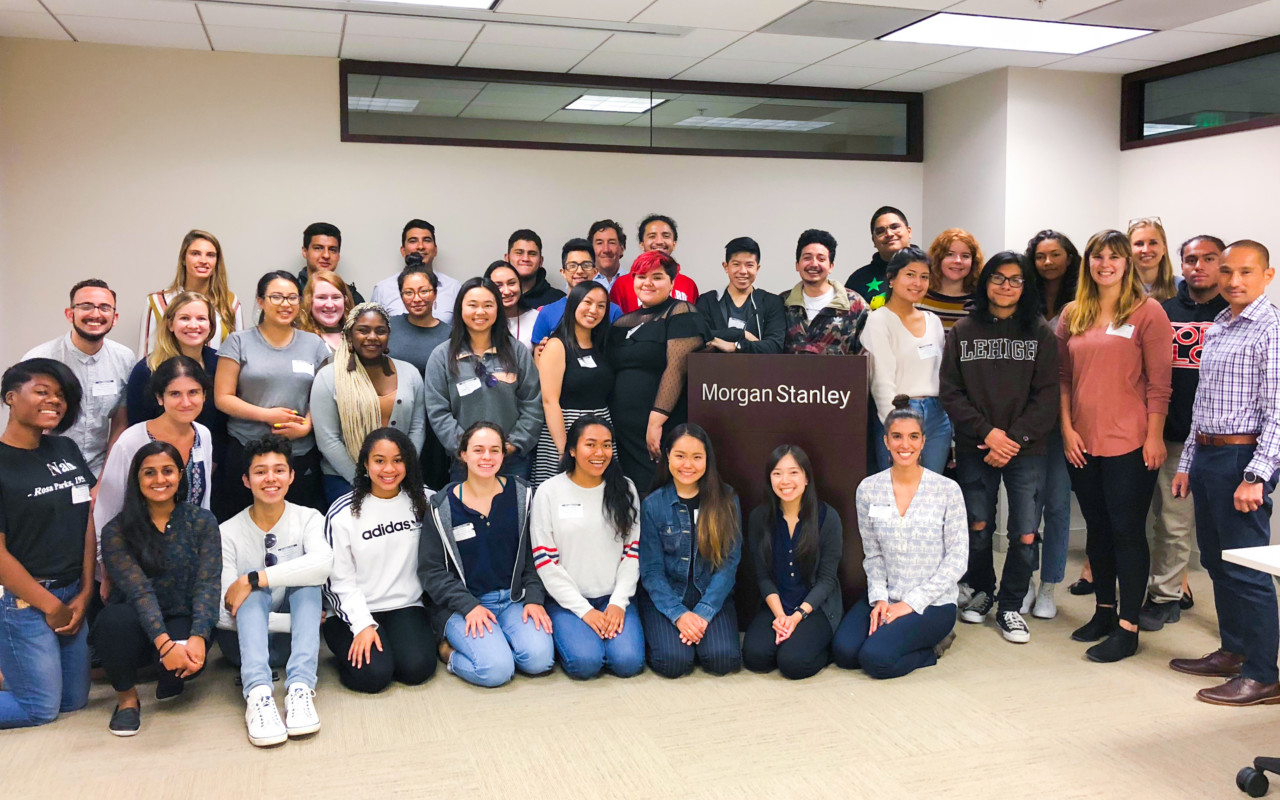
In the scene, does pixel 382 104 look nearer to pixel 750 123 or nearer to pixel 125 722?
pixel 750 123

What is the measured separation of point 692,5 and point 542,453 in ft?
7.30

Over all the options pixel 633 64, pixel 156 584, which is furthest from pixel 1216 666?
pixel 633 64

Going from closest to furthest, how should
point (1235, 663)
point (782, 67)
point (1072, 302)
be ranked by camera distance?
point (1235, 663)
point (1072, 302)
point (782, 67)

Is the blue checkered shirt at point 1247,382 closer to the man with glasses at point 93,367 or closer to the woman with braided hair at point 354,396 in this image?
the woman with braided hair at point 354,396

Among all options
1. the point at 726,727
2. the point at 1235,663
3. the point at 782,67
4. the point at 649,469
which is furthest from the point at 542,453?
the point at 782,67

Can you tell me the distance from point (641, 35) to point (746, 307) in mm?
1731

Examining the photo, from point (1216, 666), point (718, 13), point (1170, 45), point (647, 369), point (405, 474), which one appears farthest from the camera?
point (1170, 45)

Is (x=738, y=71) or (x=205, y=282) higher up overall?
(x=738, y=71)

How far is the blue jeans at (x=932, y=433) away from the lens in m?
4.18

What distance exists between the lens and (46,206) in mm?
5391

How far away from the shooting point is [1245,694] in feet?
11.0

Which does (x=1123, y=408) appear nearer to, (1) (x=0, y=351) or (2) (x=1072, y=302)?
(2) (x=1072, y=302)

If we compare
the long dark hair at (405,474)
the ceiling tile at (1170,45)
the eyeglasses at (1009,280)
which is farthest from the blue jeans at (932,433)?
the ceiling tile at (1170,45)

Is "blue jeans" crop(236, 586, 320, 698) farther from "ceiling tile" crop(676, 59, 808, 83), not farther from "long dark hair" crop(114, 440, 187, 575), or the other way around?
"ceiling tile" crop(676, 59, 808, 83)
